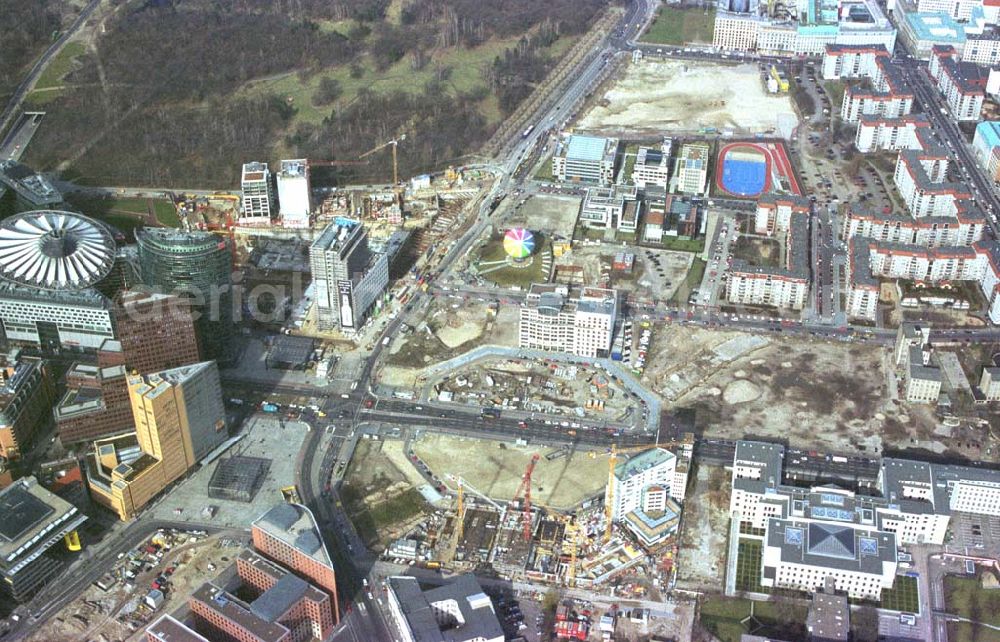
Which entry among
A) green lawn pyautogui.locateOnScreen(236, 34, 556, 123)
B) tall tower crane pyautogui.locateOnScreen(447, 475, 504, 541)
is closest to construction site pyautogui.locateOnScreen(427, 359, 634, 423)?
→ tall tower crane pyautogui.locateOnScreen(447, 475, 504, 541)

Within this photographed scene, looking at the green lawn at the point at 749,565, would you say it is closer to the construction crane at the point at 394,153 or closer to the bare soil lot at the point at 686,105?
the construction crane at the point at 394,153

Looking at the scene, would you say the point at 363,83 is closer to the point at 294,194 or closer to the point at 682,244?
the point at 294,194

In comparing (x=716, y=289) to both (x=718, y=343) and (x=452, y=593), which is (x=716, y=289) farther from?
(x=452, y=593)

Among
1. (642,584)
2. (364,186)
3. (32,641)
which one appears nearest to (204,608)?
(32,641)

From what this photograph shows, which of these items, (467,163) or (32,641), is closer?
(32,641)

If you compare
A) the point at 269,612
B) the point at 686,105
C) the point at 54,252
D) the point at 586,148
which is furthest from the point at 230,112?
the point at 269,612

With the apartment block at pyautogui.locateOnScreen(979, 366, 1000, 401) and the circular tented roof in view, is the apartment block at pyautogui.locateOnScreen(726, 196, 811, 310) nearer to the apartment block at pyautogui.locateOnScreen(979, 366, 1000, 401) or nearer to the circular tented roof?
the apartment block at pyautogui.locateOnScreen(979, 366, 1000, 401)
